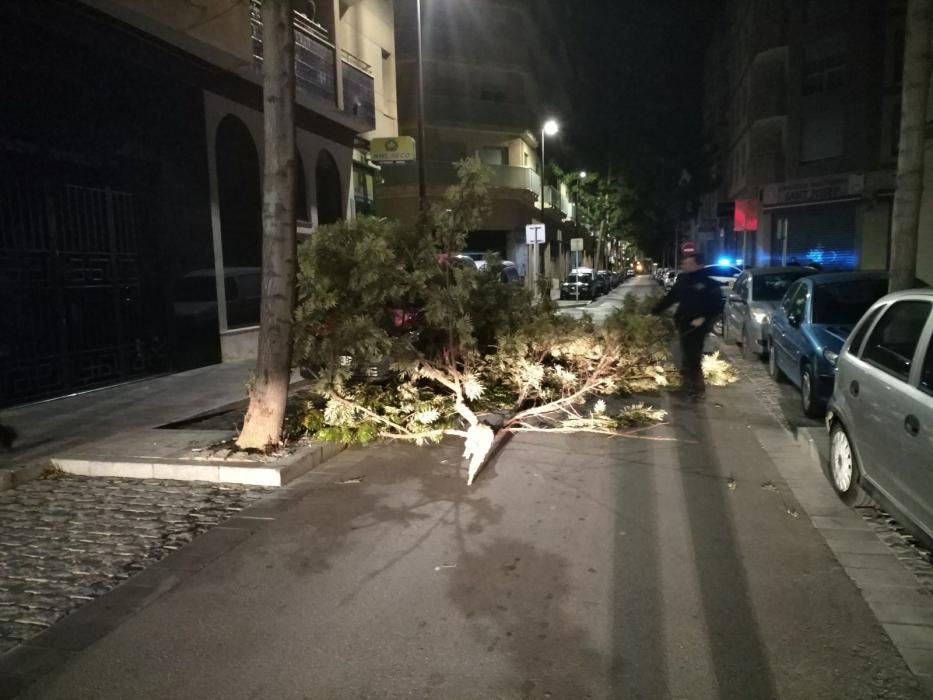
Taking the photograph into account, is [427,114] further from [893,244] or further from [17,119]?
[893,244]

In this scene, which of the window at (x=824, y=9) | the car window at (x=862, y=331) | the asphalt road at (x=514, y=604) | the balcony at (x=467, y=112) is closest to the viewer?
the asphalt road at (x=514, y=604)

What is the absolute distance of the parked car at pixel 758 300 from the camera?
12.5m

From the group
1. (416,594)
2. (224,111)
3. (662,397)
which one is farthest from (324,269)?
(224,111)

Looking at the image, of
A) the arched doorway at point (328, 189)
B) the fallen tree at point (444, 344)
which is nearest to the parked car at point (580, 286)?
the arched doorway at point (328, 189)

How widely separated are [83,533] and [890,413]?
555 centimetres

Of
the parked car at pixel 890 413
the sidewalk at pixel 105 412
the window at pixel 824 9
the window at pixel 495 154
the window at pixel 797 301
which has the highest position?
the window at pixel 824 9

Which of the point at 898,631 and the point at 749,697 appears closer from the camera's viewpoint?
the point at 749,697

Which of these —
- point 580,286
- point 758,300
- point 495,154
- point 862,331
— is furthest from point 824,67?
point 862,331

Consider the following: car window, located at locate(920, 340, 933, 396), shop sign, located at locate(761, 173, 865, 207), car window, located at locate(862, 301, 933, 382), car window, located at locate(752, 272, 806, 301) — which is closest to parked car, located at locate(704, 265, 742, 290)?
car window, located at locate(752, 272, 806, 301)

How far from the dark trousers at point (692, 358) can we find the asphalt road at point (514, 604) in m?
3.07

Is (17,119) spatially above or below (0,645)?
above

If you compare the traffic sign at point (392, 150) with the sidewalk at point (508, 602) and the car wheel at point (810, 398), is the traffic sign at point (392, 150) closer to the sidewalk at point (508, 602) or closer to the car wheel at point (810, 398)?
the car wheel at point (810, 398)

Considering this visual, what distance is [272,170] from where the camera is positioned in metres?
6.57

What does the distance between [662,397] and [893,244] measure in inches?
137
